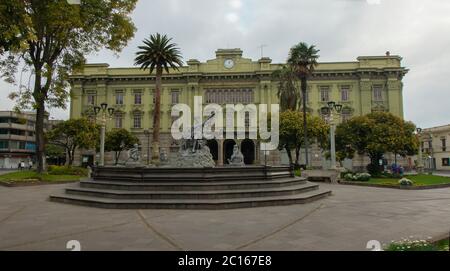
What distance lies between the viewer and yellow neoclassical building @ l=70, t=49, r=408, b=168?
4738cm

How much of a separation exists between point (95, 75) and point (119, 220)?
156 feet

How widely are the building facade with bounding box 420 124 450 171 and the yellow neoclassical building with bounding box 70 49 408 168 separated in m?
19.8

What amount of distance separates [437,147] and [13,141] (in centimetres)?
8871

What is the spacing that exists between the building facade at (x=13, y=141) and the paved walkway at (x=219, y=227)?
6241 centimetres

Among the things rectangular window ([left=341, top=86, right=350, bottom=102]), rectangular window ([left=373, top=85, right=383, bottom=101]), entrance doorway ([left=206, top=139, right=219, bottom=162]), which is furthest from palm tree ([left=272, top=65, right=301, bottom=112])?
rectangular window ([left=373, top=85, right=383, bottom=101])

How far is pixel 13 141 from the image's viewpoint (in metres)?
63.2

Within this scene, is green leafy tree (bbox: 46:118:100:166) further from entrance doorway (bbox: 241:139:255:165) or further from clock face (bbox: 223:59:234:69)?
clock face (bbox: 223:59:234:69)

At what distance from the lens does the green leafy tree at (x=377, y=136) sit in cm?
2741

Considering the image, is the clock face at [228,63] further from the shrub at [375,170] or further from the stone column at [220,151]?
the shrub at [375,170]

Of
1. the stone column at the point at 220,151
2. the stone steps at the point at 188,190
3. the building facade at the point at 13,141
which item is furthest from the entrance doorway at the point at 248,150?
the building facade at the point at 13,141
